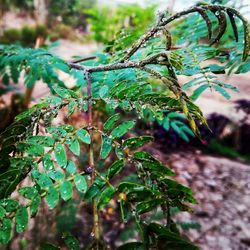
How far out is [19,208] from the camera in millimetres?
516

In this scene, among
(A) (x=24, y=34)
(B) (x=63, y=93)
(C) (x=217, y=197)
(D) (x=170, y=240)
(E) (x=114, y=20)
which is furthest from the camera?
(A) (x=24, y=34)

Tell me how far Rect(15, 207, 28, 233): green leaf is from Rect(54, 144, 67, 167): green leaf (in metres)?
0.10

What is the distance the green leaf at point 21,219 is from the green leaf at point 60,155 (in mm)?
100

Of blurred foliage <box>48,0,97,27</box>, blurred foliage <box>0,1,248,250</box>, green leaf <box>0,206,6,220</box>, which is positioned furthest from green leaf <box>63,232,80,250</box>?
blurred foliage <box>48,0,97,27</box>

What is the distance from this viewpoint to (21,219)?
507 mm

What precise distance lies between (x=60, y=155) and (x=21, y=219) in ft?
0.42

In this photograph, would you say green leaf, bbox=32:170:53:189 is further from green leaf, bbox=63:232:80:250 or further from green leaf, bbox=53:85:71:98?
green leaf, bbox=53:85:71:98

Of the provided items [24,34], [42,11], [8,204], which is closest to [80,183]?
[8,204]

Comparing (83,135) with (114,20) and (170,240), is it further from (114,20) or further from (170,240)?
(114,20)

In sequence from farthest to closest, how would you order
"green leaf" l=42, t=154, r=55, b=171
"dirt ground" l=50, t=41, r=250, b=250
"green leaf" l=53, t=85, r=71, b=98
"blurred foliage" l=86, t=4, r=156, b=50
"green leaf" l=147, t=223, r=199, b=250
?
"blurred foliage" l=86, t=4, r=156, b=50, "dirt ground" l=50, t=41, r=250, b=250, "green leaf" l=53, t=85, r=71, b=98, "green leaf" l=42, t=154, r=55, b=171, "green leaf" l=147, t=223, r=199, b=250

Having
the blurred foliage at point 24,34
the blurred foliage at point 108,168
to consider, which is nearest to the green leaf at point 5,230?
the blurred foliage at point 108,168

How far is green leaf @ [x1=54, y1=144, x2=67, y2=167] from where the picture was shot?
55 cm

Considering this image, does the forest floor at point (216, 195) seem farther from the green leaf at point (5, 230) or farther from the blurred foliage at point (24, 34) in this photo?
the blurred foliage at point (24, 34)

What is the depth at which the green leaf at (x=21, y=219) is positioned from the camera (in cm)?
50
